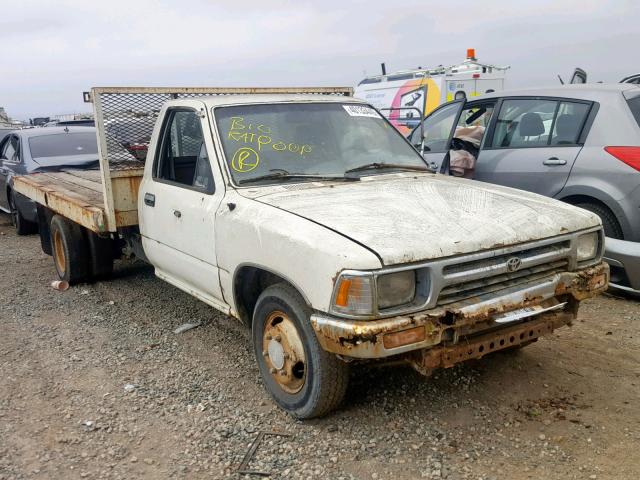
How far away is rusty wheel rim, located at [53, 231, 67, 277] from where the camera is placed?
6.36m

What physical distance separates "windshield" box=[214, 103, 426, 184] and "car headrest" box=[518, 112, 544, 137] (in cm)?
181

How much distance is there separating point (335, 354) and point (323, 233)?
24.6 inches

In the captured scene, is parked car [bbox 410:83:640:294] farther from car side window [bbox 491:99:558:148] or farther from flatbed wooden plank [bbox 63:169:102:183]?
flatbed wooden plank [bbox 63:169:102:183]

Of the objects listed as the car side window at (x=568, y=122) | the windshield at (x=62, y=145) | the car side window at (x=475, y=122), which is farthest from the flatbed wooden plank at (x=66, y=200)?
the car side window at (x=568, y=122)

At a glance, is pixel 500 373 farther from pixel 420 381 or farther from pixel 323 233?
pixel 323 233

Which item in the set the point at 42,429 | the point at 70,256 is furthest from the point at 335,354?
the point at 70,256

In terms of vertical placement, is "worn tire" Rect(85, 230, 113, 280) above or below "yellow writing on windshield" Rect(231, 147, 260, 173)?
below

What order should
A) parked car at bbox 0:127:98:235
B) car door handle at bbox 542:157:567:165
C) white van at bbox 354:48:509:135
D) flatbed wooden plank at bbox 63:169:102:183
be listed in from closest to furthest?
car door handle at bbox 542:157:567:165 → flatbed wooden plank at bbox 63:169:102:183 → parked car at bbox 0:127:98:235 → white van at bbox 354:48:509:135

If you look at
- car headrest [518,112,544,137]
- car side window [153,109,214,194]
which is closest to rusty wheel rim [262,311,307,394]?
car side window [153,109,214,194]

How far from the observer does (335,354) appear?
3.08m

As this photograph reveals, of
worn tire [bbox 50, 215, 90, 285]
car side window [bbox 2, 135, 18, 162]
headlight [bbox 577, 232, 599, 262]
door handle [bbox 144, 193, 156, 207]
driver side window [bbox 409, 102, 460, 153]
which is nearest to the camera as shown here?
headlight [bbox 577, 232, 599, 262]

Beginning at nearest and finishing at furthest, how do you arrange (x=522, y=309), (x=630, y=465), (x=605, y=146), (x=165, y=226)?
(x=630, y=465), (x=522, y=309), (x=165, y=226), (x=605, y=146)

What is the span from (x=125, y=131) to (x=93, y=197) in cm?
90

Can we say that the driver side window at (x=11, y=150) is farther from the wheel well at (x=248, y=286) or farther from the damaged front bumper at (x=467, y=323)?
the damaged front bumper at (x=467, y=323)
